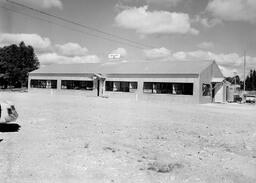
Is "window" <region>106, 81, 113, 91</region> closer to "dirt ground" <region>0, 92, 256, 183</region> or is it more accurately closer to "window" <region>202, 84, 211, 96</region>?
"window" <region>202, 84, 211, 96</region>

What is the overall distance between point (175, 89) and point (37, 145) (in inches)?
1036

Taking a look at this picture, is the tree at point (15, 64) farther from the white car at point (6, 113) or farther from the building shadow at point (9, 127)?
the white car at point (6, 113)

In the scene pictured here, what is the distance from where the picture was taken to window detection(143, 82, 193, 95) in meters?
31.9

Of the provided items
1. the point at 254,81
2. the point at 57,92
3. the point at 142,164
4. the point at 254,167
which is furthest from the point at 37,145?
the point at 254,81

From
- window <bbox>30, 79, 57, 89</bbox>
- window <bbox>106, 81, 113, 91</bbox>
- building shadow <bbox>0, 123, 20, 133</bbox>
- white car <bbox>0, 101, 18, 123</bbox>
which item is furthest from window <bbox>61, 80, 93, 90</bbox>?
white car <bbox>0, 101, 18, 123</bbox>

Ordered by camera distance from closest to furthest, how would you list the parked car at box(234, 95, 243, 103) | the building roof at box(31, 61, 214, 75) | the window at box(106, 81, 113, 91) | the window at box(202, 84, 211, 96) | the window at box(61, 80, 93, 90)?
the window at box(202, 84, 211, 96)
the building roof at box(31, 61, 214, 75)
the window at box(106, 81, 113, 91)
the window at box(61, 80, 93, 90)
the parked car at box(234, 95, 243, 103)

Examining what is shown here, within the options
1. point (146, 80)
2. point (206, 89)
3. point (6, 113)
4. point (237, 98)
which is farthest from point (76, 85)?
point (6, 113)

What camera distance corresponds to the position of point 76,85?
137 feet

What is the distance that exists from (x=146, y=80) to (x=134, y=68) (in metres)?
4.34

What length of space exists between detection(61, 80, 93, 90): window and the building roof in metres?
1.43

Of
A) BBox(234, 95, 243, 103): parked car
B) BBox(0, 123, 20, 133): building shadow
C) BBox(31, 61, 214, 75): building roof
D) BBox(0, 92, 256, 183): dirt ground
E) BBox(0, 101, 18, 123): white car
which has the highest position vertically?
BBox(31, 61, 214, 75): building roof

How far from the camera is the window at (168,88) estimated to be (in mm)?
31859

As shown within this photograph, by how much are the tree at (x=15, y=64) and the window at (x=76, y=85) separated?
28550 mm

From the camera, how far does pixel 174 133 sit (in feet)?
34.0
